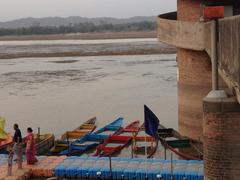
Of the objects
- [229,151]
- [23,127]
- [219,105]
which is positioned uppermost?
[219,105]

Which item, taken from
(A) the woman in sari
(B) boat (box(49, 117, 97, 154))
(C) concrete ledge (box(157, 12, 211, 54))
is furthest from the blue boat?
(C) concrete ledge (box(157, 12, 211, 54))

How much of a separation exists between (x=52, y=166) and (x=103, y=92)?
24079mm

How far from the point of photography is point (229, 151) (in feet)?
35.1

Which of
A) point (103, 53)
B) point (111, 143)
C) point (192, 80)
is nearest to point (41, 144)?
point (111, 143)

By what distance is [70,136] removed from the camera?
24.6 meters

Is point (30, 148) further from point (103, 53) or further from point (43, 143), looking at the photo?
point (103, 53)

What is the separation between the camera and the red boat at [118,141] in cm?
2116

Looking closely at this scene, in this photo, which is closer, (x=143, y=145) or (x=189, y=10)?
(x=189, y=10)

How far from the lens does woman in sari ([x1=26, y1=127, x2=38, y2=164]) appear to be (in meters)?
17.2

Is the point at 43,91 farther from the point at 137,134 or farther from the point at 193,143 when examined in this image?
the point at 193,143

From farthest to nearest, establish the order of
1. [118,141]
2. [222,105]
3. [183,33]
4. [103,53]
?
[103,53] → [118,141] → [183,33] → [222,105]

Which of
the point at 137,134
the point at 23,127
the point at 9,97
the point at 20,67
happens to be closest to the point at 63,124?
the point at 23,127

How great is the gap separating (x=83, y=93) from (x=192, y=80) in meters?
20.9

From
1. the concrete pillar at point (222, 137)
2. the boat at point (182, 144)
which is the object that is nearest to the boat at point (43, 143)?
the boat at point (182, 144)
